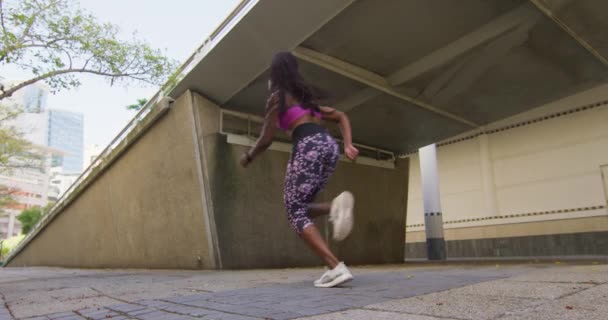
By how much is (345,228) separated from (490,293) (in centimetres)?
89

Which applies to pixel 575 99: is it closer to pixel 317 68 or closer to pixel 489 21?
pixel 489 21

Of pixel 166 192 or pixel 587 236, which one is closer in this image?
pixel 166 192

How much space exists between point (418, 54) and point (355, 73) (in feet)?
3.08

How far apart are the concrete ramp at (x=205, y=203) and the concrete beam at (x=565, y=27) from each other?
4.32 metres

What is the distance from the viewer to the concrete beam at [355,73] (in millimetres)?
5543

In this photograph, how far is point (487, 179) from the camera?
1289cm

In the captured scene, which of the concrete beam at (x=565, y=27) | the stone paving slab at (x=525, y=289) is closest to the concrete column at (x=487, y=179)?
the concrete beam at (x=565, y=27)

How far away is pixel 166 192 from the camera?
6891 mm

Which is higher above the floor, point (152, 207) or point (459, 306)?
point (152, 207)

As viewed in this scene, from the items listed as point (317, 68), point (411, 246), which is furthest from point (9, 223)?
point (317, 68)

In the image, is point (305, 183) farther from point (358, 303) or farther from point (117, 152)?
point (117, 152)

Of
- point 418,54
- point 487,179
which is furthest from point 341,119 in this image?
point 487,179

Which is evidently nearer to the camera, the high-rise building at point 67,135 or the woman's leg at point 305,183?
the woman's leg at point 305,183

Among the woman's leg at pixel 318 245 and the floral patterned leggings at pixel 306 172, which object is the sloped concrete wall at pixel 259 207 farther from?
the woman's leg at pixel 318 245
